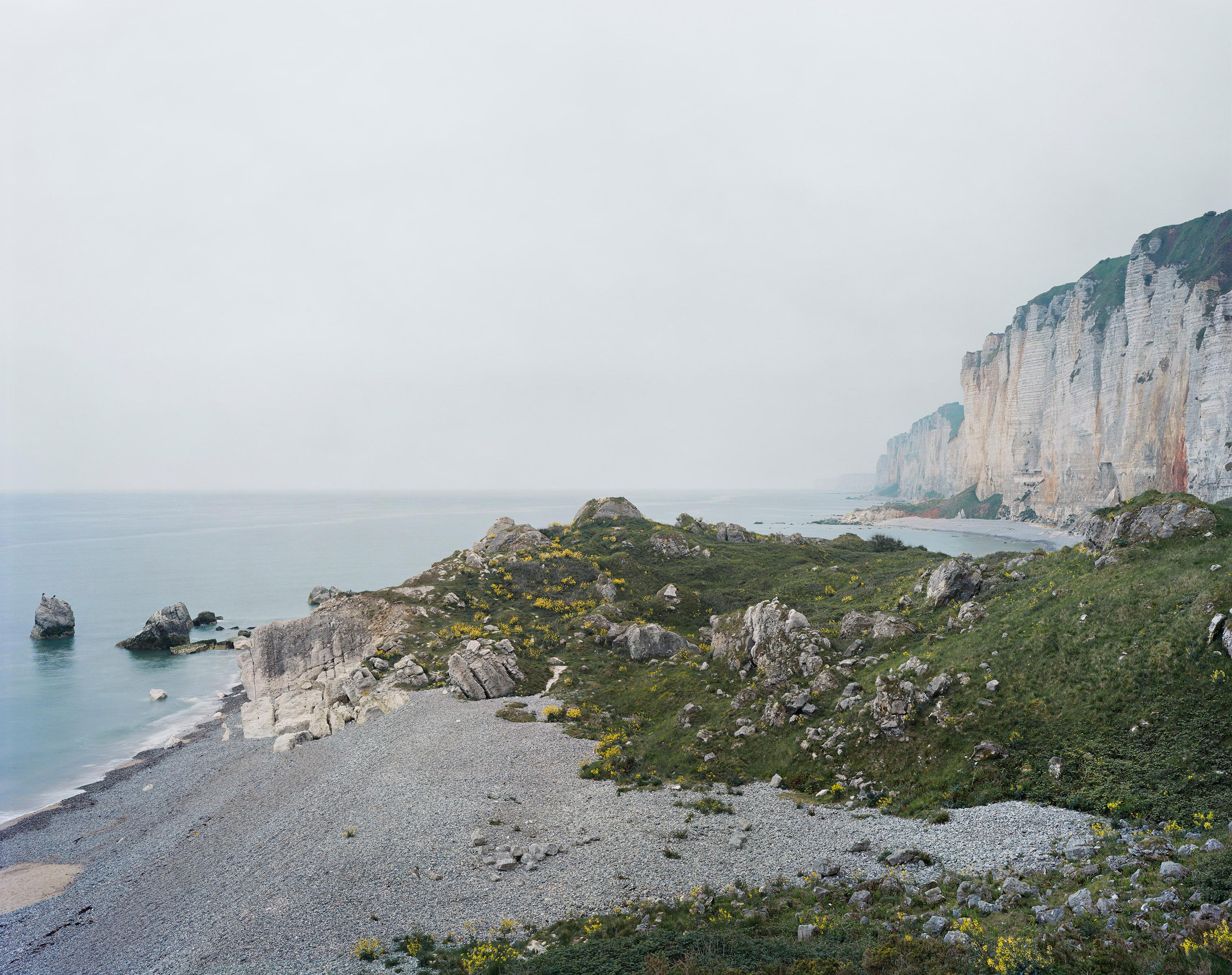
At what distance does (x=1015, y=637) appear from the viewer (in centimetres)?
2514

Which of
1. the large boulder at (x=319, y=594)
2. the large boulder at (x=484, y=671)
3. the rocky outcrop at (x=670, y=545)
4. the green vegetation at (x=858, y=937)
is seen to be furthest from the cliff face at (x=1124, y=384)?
the large boulder at (x=319, y=594)

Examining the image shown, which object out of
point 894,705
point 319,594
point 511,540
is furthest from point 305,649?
point 319,594

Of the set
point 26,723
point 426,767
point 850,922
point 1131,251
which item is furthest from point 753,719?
point 1131,251

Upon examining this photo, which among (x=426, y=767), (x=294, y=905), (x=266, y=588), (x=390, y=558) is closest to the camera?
(x=294, y=905)

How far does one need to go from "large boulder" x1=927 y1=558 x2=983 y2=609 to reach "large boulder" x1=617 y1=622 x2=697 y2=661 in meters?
17.0

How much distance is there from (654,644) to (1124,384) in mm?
134650

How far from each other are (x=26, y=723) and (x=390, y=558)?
83.7 metres

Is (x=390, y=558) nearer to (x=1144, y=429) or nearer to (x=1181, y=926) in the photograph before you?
(x=1181, y=926)

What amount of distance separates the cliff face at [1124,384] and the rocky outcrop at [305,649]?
119 m

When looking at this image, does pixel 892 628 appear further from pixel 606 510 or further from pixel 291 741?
pixel 606 510

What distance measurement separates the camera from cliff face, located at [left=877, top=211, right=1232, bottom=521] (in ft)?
289

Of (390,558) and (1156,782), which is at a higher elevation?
(1156,782)

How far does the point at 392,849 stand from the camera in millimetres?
21625

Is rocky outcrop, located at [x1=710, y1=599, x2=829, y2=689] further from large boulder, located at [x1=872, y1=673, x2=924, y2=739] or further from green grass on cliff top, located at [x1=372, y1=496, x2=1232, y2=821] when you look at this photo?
large boulder, located at [x1=872, y1=673, x2=924, y2=739]
